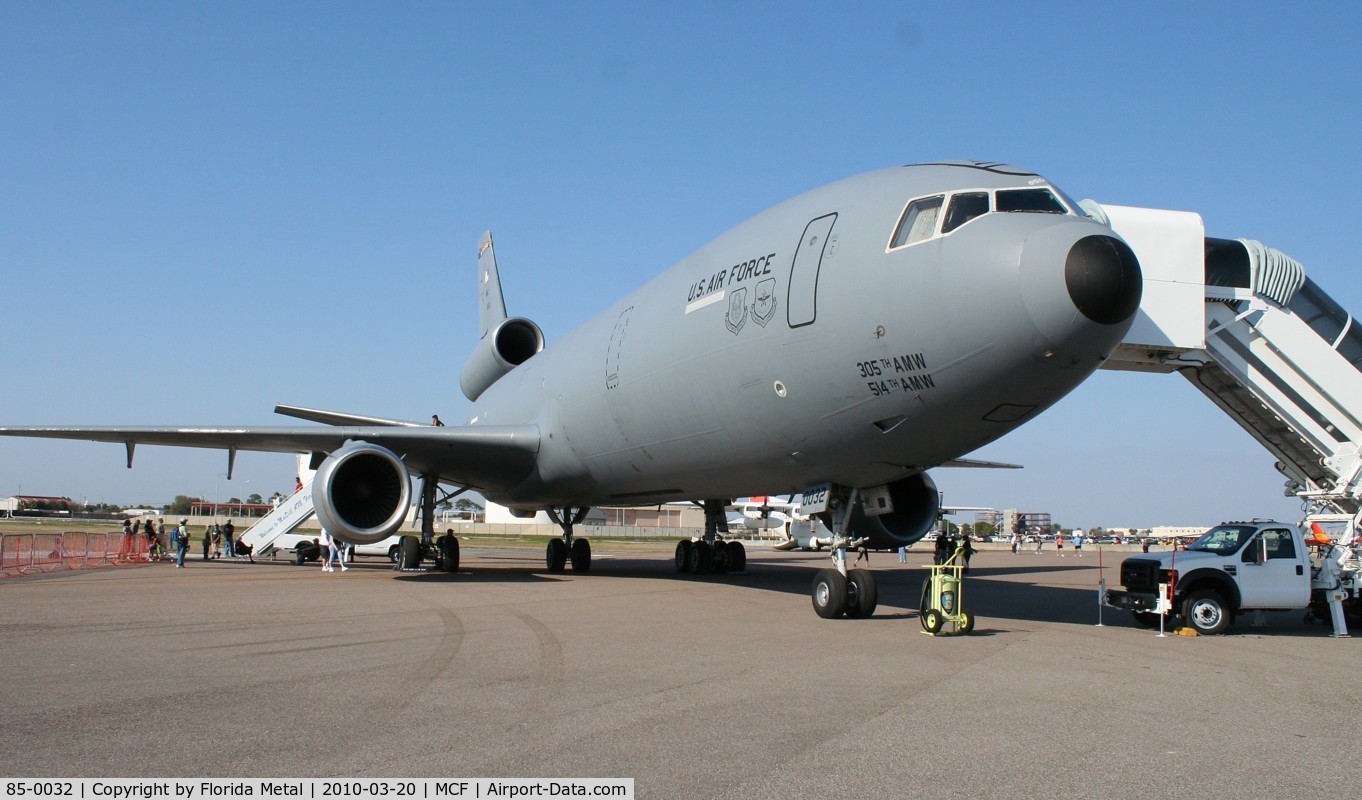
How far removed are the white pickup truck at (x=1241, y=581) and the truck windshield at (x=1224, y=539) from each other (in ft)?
0.07

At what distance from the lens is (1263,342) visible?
16.5 metres

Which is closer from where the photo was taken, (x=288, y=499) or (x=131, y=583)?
(x=131, y=583)

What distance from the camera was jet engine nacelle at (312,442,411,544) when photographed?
1625 centimetres

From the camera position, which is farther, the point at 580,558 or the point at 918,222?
the point at 580,558

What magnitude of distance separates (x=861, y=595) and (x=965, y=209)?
4772mm

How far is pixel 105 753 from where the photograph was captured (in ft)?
16.1

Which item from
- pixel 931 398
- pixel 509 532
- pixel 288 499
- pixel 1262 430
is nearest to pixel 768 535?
pixel 509 532

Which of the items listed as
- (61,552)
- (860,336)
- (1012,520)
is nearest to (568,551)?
(61,552)

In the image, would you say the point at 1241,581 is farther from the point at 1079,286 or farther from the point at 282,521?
the point at 282,521

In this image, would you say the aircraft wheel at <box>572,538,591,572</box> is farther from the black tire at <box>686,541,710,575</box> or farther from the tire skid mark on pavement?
the tire skid mark on pavement

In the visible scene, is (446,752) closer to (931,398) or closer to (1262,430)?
(931,398)

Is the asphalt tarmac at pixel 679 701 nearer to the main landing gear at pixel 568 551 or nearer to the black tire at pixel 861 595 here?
the black tire at pixel 861 595

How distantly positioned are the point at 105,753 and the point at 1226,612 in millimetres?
12259

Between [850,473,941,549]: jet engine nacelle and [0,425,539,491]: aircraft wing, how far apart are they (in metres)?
7.32
